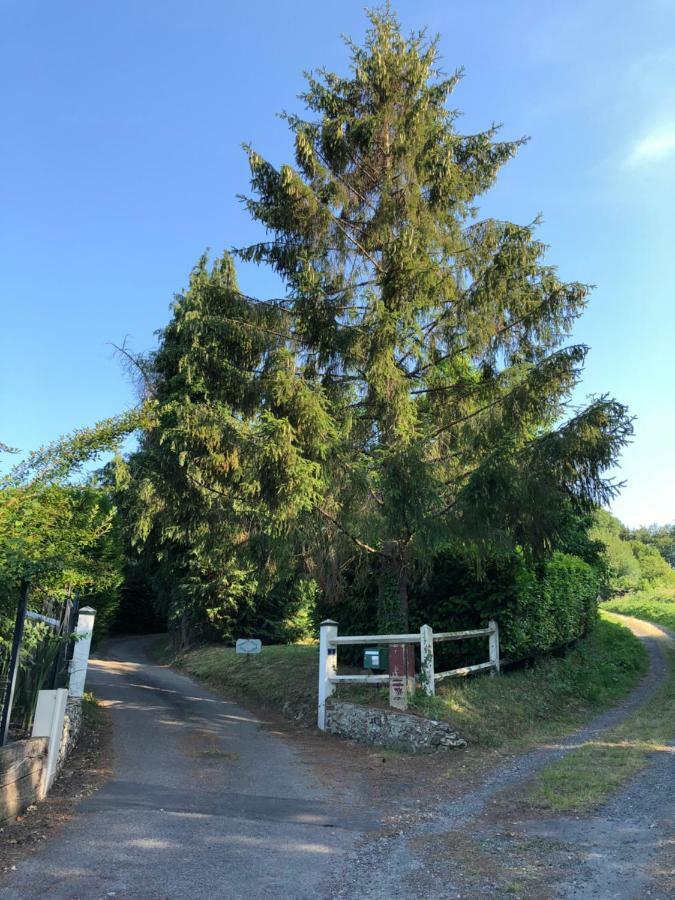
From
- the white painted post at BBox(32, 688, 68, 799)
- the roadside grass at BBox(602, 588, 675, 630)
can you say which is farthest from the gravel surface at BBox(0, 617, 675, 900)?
the roadside grass at BBox(602, 588, 675, 630)

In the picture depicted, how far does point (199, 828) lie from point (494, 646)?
23.7 ft

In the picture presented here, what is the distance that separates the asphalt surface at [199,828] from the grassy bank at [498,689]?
2466 mm

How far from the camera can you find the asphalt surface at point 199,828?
400 cm

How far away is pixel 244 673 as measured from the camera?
597 inches

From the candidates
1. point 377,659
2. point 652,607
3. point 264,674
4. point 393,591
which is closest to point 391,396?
point 393,591

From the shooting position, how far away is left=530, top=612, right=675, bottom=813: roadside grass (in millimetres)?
5758

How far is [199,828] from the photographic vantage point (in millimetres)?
5129

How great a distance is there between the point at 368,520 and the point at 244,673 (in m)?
7.56

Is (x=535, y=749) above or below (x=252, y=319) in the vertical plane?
below

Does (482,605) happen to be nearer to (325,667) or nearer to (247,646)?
(325,667)

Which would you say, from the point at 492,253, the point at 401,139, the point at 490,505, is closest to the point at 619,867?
the point at 490,505

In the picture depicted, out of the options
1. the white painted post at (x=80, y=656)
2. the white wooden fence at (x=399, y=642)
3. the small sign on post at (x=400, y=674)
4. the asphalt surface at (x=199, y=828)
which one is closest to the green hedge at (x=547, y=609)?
the white wooden fence at (x=399, y=642)

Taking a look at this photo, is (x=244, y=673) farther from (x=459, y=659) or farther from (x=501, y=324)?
(x=501, y=324)

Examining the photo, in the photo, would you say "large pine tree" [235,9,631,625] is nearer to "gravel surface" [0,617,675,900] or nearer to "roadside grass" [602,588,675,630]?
"gravel surface" [0,617,675,900]
